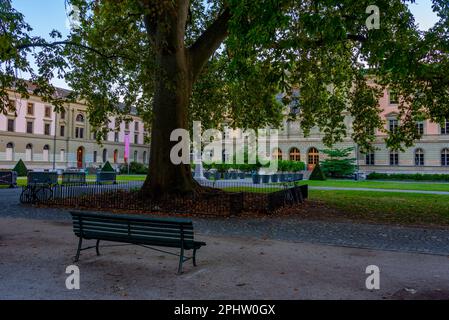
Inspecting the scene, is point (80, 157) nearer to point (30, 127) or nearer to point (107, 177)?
point (30, 127)

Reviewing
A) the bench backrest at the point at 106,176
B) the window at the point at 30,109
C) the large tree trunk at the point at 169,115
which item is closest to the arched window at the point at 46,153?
the window at the point at 30,109

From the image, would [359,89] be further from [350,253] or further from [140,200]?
[350,253]

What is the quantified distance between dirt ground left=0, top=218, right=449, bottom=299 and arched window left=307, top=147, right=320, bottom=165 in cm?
5387

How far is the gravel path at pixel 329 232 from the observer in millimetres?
8570

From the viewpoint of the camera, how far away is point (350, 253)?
25.2 ft

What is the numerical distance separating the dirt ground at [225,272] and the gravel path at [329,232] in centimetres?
76

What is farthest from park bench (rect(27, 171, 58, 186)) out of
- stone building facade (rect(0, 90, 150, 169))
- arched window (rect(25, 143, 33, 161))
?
arched window (rect(25, 143, 33, 161))

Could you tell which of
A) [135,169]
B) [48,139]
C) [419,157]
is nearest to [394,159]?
[419,157]

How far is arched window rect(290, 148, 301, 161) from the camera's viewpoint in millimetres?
62469

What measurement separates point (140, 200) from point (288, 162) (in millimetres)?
43924

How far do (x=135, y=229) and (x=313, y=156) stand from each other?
5688 cm

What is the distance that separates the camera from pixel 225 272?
20.2 feet
